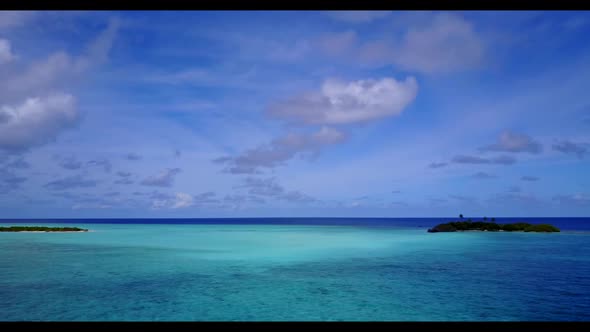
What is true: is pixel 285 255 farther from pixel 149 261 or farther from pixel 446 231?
pixel 446 231

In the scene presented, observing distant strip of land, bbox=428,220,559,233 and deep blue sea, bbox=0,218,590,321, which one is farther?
distant strip of land, bbox=428,220,559,233

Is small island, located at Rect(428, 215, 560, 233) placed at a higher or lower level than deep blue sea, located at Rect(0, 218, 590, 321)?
higher

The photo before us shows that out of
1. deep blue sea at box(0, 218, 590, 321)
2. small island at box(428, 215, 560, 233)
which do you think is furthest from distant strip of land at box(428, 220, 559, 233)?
deep blue sea at box(0, 218, 590, 321)

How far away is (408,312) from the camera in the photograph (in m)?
18.2

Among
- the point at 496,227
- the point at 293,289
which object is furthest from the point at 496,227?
the point at 293,289

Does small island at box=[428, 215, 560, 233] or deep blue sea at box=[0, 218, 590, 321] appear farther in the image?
small island at box=[428, 215, 560, 233]

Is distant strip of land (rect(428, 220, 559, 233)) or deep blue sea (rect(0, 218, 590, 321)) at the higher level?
distant strip of land (rect(428, 220, 559, 233))

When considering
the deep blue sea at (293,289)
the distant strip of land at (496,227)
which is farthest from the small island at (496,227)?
the deep blue sea at (293,289)

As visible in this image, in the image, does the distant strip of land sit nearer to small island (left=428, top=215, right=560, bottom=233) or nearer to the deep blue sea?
small island (left=428, top=215, right=560, bottom=233)

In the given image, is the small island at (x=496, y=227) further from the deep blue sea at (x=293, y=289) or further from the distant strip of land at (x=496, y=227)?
the deep blue sea at (x=293, y=289)

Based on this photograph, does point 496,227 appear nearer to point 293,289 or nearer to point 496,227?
point 496,227

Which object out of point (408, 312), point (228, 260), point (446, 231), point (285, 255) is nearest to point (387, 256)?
point (285, 255)

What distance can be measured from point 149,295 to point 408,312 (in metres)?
13.7
